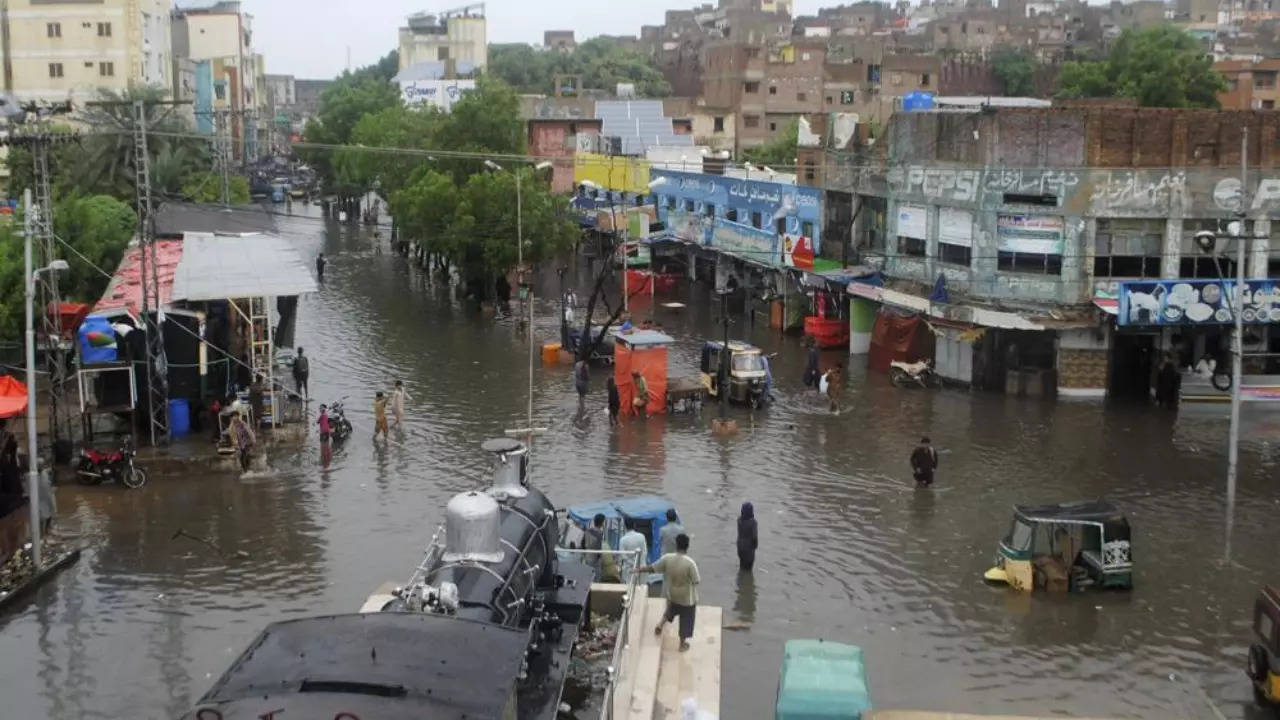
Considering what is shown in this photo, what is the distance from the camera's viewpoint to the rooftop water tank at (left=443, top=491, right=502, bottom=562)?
12.7 m

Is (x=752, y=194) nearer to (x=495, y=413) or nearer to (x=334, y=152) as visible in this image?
(x=495, y=413)

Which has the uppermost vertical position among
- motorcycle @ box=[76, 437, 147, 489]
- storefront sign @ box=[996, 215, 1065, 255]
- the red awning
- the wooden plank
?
storefront sign @ box=[996, 215, 1065, 255]

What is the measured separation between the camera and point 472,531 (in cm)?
1277

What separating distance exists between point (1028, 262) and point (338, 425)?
52.8ft

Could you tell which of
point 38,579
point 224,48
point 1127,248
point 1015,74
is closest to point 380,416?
point 38,579

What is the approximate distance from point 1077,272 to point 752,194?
16036mm

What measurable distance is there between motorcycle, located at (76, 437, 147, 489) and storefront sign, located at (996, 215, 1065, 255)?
775 inches

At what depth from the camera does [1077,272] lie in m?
31.6

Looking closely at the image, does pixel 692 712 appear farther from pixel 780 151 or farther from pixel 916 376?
pixel 780 151

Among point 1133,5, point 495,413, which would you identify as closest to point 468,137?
point 495,413

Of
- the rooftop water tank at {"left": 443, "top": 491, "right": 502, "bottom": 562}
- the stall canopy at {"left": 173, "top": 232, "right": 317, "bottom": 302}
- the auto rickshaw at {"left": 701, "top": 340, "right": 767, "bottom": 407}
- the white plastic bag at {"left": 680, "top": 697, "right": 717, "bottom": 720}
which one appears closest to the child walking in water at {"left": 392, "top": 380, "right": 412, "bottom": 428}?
the stall canopy at {"left": 173, "top": 232, "right": 317, "bottom": 302}

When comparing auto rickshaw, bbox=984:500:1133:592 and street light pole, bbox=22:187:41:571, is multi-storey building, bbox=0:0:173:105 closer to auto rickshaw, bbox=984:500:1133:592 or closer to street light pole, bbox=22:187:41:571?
street light pole, bbox=22:187:41:571

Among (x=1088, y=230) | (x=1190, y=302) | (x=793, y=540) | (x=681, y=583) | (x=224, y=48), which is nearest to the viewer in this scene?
(x=681, y=583)

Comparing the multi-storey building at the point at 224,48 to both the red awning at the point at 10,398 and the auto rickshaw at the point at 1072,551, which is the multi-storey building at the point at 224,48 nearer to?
the red awning at the point at 10,398
